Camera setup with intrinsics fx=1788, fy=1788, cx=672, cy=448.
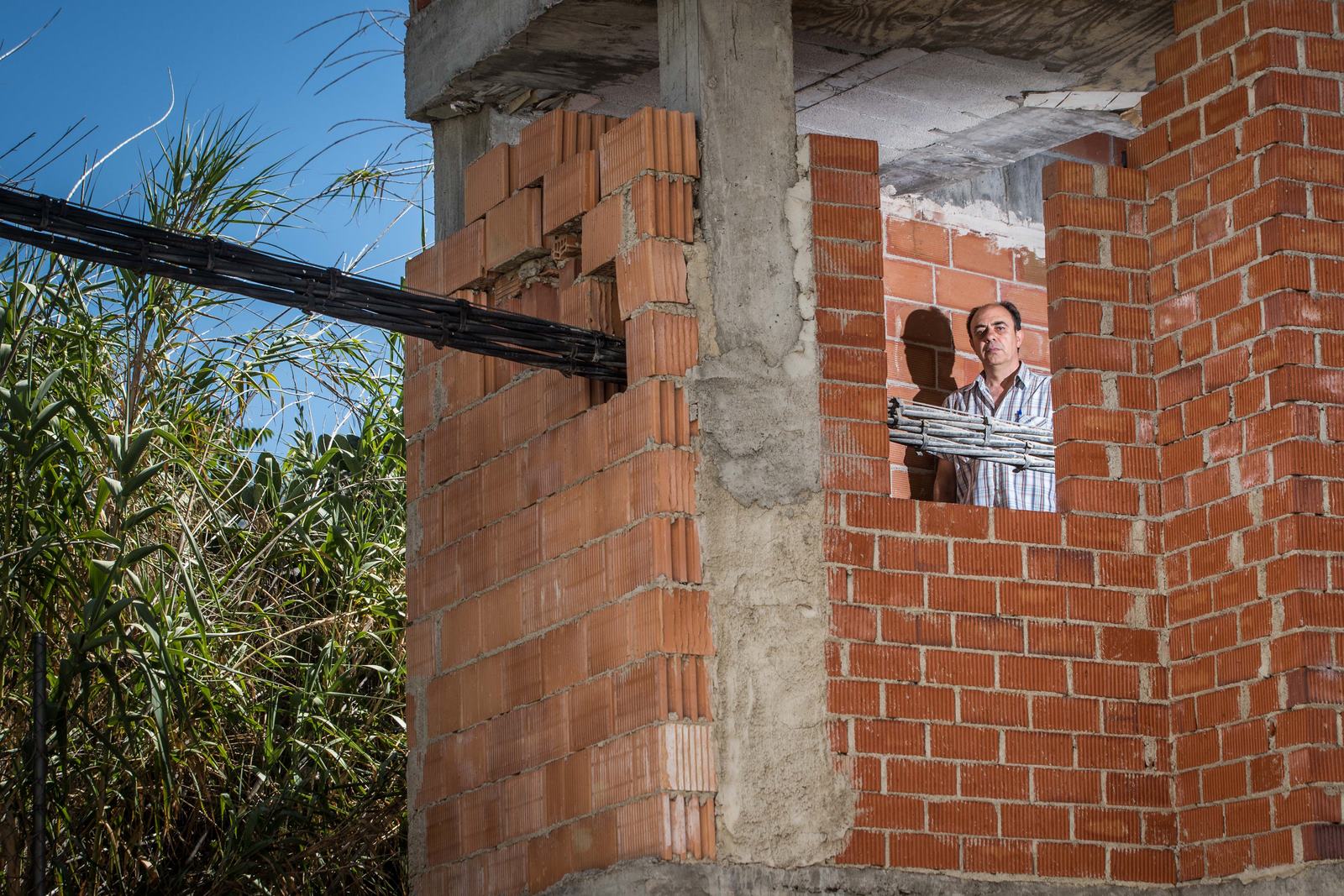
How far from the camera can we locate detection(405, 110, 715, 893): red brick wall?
4.88 m

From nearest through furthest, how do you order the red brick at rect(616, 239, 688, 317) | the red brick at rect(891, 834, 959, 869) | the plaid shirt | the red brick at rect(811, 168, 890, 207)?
the red brick at rect(891, 834, 959, 869), the red brick at rect(616, 239, 688, 317), the red brick at rect(811, 168, 890, 207), the plaid shirt

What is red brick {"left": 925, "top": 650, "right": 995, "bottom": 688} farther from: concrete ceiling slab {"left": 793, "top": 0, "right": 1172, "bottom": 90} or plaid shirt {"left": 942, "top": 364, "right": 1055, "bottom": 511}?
concrete ceiling slab {"left": 793, "top": 0, "right": 1172, "bottom": 90}

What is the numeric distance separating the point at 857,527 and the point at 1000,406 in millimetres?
1752

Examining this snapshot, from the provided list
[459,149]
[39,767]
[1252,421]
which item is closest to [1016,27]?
[1252,421]

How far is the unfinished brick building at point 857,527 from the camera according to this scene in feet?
16.2

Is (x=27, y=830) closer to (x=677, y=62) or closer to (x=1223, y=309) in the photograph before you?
(x=677, y=62)

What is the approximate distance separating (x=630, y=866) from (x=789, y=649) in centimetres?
75

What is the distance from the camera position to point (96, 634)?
19.9 ft

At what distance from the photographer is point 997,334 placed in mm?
6863

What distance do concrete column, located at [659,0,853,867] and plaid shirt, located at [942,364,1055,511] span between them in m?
1.34

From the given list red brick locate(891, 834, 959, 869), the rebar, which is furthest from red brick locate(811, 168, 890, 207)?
red brick locate(891, 834, 959, 869)

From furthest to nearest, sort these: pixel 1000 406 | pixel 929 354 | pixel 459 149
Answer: pixel 929 354 → pixel 1000 406 → pixel 459 149

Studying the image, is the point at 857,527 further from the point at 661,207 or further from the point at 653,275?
the point at 661,207

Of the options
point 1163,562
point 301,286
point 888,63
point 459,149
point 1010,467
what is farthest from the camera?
point 459,149
